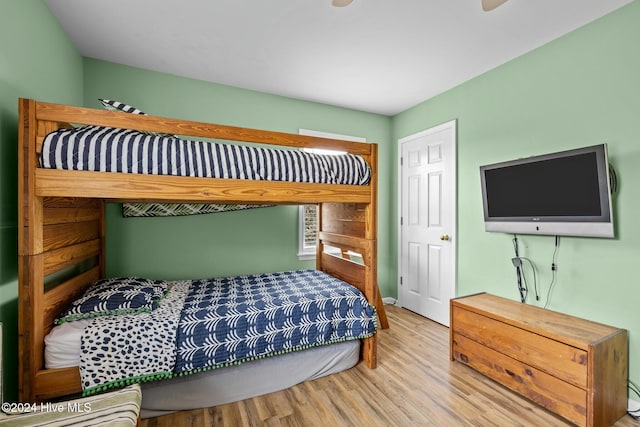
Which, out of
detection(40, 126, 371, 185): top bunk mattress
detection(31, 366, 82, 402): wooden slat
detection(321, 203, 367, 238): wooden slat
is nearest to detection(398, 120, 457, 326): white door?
detection(321, 203, 367, 238): wooden slat

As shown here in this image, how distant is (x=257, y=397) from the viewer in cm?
187

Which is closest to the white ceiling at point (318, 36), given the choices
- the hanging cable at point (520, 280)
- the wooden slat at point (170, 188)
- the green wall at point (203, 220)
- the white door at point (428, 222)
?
the green wall at point (203, 220)

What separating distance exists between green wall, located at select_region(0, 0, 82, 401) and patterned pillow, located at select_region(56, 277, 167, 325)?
26 centimetres

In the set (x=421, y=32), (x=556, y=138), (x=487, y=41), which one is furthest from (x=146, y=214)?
(x=556, y=138)

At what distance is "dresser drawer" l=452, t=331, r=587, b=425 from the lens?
62.9 inches

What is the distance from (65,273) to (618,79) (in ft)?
12.4

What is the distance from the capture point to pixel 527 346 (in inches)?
71.5

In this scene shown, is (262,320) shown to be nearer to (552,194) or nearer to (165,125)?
(165,125)

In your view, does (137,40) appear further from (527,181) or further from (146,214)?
(527,181)

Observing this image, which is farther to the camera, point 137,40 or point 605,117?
point 137,40

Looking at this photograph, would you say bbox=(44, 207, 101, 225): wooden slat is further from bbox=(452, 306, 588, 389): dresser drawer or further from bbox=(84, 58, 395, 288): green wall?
bbox=(452, 306, 588, 389): dresser drawer

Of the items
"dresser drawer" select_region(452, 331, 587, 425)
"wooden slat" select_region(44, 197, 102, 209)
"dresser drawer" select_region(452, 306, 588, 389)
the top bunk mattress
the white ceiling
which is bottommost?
"dresser drawer" select_region(452, 331, 587, 425)

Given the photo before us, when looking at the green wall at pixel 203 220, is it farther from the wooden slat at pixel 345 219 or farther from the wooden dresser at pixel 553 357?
the wooden dresser at pixel 553 357

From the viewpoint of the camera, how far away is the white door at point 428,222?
9.67 feet
